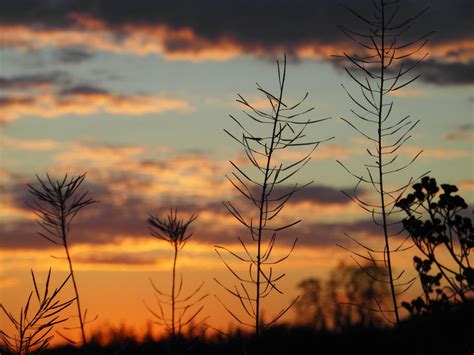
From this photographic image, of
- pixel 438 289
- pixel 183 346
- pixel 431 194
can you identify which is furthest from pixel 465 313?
pixel 183 346

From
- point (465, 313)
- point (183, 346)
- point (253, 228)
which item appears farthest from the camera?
point (465, 313)

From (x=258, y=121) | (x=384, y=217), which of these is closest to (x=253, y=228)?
(x=258, y=121)

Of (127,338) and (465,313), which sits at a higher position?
(465,313)

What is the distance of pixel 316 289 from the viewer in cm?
5762

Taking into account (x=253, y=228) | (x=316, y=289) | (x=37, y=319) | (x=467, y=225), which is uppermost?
(x=316, y=289)

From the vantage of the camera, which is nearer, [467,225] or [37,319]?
[37,319]

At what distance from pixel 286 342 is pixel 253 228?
3159 centimetres

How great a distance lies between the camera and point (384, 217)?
10672 millimetres

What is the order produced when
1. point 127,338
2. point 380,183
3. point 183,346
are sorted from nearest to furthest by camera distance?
point 127,338 → point 380,183 → point 183,346

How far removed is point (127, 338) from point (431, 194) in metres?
10.3

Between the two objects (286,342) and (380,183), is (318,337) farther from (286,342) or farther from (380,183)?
(380,183)

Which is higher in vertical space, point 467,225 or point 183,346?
point 467,225

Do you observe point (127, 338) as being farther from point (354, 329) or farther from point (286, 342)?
point (354, 329)

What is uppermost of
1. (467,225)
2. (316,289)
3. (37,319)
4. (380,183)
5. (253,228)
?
(316,289)
